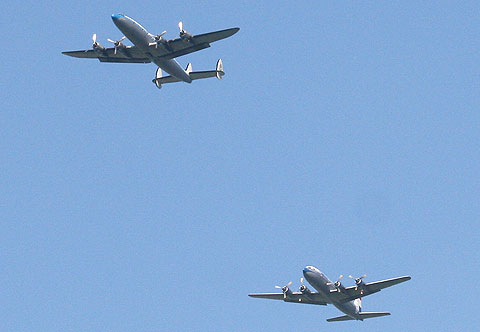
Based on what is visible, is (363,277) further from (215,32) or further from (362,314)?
(215,32)

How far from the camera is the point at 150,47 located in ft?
281

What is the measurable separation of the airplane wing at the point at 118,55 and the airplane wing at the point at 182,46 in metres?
2.43

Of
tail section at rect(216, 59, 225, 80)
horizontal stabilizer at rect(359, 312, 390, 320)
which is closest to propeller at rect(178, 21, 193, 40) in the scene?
tail section at rect(216, 59, 225, 80)

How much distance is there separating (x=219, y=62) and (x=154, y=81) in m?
9.44

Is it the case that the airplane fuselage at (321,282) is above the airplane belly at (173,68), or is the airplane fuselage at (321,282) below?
below

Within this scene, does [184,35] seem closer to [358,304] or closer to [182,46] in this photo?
[182,46]

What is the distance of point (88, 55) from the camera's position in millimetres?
92375

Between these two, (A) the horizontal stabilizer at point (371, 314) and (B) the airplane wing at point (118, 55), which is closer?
(B) the airplane wing at point (118, 55)

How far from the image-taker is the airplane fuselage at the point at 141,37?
82.2 metres

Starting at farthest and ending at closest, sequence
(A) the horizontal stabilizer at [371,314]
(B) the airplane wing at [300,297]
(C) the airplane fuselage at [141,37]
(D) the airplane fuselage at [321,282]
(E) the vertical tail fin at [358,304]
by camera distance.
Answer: (A) the horizontal stabilizer at [371,314], (E) the vertical tail fin at [358,304], (B) the airplane wing at [300,297], (D) the airplane fuselage at [321,282], (C) the airplane fuselage at [141,37]

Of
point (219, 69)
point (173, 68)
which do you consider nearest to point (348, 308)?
point (219, 69)

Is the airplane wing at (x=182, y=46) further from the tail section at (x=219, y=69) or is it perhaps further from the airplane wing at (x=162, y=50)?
the tail section at (x=219, y=69)

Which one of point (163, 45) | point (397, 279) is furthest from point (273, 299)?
point (163, 45)

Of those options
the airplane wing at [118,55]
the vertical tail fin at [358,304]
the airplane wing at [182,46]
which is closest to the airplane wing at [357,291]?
the vertical tail fin at [358,304]
